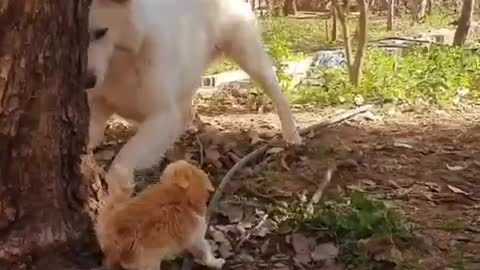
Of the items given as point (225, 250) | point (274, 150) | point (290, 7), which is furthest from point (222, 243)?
point (290, 7)

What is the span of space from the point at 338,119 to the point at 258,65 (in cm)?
61

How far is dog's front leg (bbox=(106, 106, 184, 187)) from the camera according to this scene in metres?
3.37

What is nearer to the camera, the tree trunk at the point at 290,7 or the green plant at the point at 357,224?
the green plant at the point at 357,224

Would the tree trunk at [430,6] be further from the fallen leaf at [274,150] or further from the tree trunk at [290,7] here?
the fallen leaf at [274,150]

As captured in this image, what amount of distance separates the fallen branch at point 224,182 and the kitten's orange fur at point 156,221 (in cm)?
16

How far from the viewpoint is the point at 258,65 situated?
459 cm

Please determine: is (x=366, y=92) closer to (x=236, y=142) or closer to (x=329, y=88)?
(x=329, y=88)

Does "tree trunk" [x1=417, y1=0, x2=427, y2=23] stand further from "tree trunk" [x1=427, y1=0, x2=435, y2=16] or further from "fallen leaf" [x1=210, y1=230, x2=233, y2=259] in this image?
"fallen leaf" [x1=210, y1=230, x2=233, y2=259]

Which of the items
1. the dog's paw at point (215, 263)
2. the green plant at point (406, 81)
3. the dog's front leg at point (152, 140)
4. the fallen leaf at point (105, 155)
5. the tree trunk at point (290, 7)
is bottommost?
the tree trunk at point (290, 7)

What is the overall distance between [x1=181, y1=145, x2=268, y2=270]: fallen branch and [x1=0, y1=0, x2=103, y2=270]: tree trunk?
334mm

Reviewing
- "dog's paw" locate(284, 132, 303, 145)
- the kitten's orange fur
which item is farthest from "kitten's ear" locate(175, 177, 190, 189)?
"dog's paw" locate(284, 132, 303, 145)

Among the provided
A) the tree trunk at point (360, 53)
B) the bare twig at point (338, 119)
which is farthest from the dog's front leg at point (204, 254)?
the tree trunk at point (360, 53)

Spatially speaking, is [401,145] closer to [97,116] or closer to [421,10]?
[97,116]

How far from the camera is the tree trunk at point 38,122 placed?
7.47 feet
